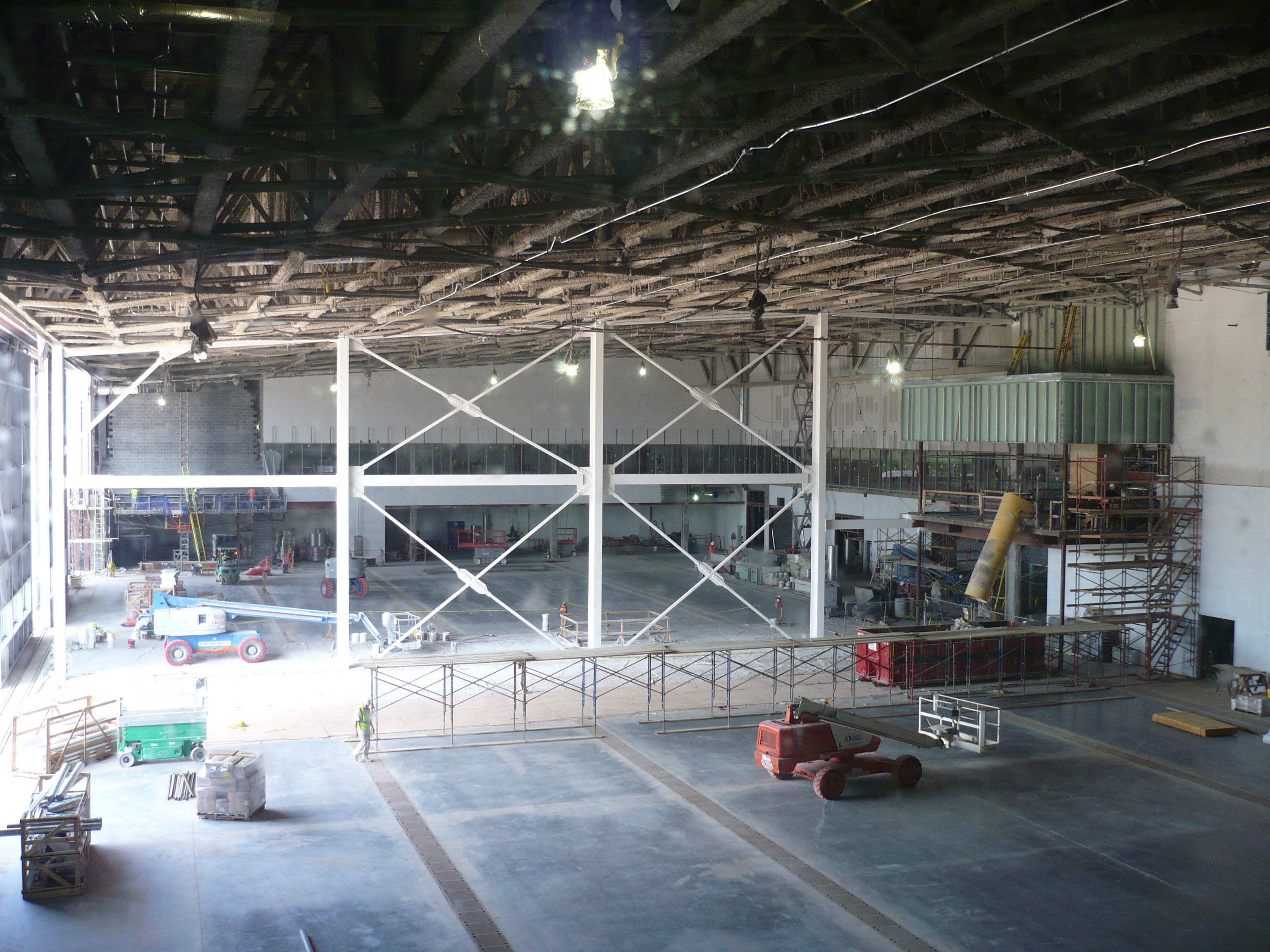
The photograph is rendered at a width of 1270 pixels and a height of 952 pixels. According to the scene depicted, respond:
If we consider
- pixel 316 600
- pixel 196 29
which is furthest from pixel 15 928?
pixel 316 600

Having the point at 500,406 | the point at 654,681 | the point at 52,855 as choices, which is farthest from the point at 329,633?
the point at 500,406

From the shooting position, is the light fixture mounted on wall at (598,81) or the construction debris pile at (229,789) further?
the construction debris pile at (229,789)

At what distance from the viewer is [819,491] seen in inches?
999

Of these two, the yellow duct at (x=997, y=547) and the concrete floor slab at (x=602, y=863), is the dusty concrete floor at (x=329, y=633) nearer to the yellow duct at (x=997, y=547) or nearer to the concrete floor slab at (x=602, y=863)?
the concrete floor slab at (x=602, y=863)

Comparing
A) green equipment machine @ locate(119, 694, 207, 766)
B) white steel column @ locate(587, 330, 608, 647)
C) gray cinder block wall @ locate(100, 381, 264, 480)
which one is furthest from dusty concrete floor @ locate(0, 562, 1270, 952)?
gray cinder block wall @ locate(100, 381, 264, 480)

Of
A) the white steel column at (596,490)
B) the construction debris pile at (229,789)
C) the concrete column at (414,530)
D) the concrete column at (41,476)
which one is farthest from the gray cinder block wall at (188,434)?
the construction debris pile at (229,789)

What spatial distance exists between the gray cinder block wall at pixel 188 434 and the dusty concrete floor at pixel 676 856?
27.6 meters

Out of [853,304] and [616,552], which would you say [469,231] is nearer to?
[853,304]

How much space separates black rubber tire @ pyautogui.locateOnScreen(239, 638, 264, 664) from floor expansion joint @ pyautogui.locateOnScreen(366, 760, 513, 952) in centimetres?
920

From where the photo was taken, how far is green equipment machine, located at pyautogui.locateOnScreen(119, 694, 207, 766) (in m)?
17.1

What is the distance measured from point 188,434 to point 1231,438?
121 ft

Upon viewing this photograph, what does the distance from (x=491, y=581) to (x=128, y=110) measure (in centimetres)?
3094

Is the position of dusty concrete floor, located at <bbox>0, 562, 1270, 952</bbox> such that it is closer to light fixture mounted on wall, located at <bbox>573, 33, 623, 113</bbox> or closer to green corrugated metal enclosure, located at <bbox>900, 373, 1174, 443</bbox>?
green corrugated metal enclosure, located at <bbox>900, 373, 1174, 443</bbox>

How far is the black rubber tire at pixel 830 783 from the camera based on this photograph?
631 inches
